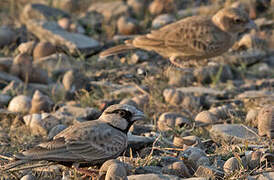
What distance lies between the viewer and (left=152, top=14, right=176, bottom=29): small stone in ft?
31.0

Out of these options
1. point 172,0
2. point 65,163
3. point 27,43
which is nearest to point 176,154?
point 65,163

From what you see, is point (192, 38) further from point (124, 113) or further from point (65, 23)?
point (65, 23)

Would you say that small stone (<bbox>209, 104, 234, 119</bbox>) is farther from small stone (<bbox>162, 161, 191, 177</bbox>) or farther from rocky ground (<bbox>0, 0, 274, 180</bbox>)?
small stone (<bbox>162, 161, 191, 177</bbox>)

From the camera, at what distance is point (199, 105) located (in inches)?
253

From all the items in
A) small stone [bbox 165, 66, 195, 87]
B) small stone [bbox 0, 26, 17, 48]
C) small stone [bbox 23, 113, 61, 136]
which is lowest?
small stone [bbox 23, 113, 61, 136]

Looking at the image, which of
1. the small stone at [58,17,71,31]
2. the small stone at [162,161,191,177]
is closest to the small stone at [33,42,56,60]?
the small stone at [58,17,71,31]

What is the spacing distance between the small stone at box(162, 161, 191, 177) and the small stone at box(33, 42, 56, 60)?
492 cm

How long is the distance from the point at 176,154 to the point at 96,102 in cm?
231

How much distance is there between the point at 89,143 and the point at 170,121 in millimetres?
1918

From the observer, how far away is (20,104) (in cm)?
635

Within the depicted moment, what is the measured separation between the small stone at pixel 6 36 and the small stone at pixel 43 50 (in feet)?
2.74

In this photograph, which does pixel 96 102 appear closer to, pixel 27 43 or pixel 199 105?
pixel 199 105

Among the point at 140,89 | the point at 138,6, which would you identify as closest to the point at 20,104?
the point at 140,89

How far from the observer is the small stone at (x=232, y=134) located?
4902 mm
